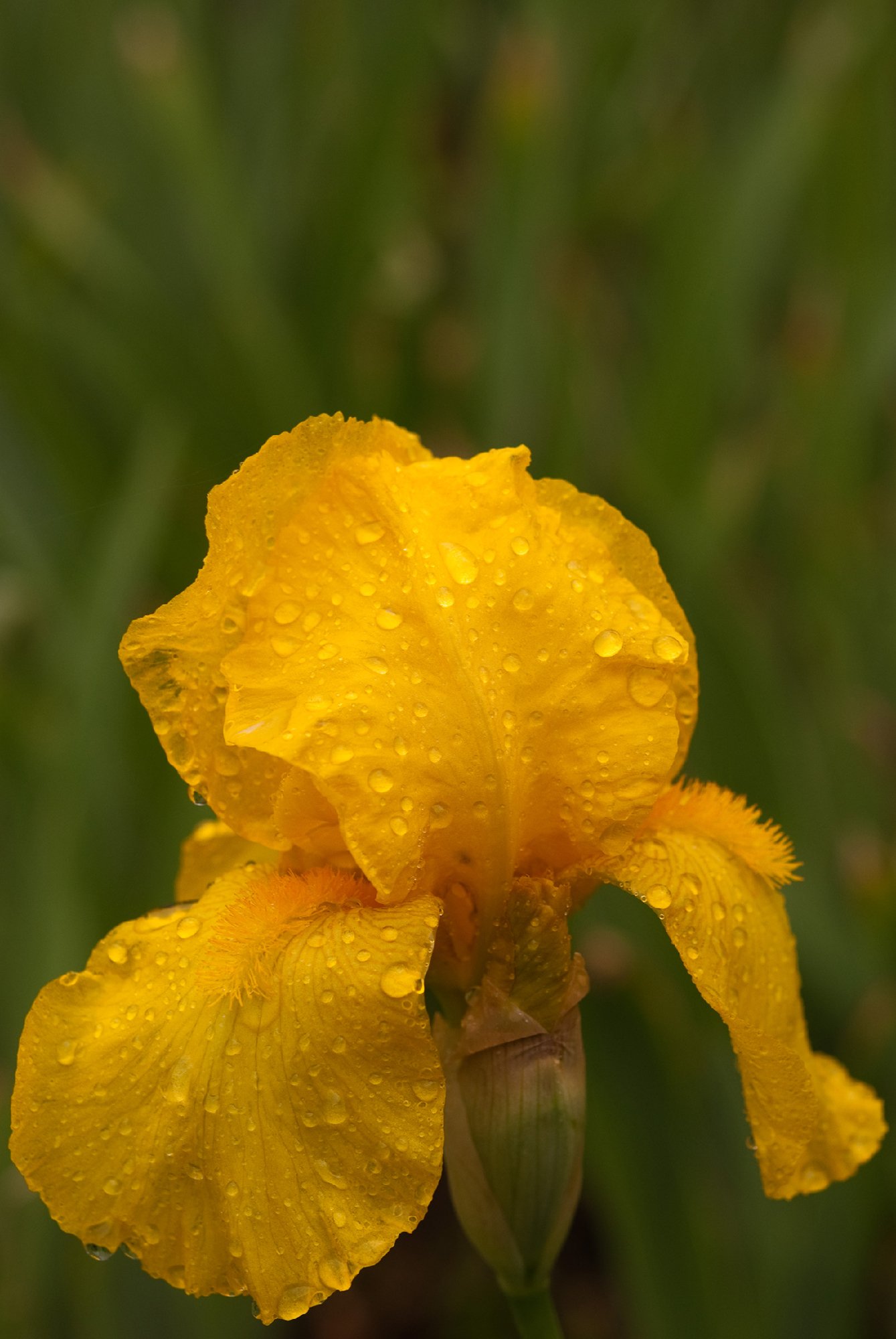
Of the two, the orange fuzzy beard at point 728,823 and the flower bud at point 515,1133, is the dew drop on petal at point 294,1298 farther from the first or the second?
the orange fuzzy beard at point 728,823

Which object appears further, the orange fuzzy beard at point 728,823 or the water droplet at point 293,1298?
the orange fuzzy beard at point 728,823

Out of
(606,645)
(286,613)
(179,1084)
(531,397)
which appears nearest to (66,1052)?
(179,1084)

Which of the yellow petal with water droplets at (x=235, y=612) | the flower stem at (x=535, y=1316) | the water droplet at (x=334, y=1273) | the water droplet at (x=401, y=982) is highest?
the yellow petal with water droplets at (x=235, y=612)

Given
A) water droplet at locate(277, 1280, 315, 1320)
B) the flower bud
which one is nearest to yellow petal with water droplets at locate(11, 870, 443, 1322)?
water droplet at locate(277, 1280, 315, 1320)

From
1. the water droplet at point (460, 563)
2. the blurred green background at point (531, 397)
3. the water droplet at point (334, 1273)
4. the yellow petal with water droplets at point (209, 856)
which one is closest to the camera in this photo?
the water droplet at point (334, 1273)

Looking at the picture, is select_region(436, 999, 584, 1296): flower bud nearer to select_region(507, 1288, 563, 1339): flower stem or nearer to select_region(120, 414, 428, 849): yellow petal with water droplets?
select_region(507, 1288, 563, 1339): flower stem

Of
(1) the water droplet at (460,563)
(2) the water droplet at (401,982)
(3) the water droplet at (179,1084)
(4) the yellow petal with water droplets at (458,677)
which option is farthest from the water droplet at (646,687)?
(3) the water droplet at (179,1084)

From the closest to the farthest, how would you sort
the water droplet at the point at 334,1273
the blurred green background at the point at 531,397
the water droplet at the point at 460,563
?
the water droplet at the point at 334,1273
the water droplet at the point at 460,563
the blurred green background at the point at 531,397
